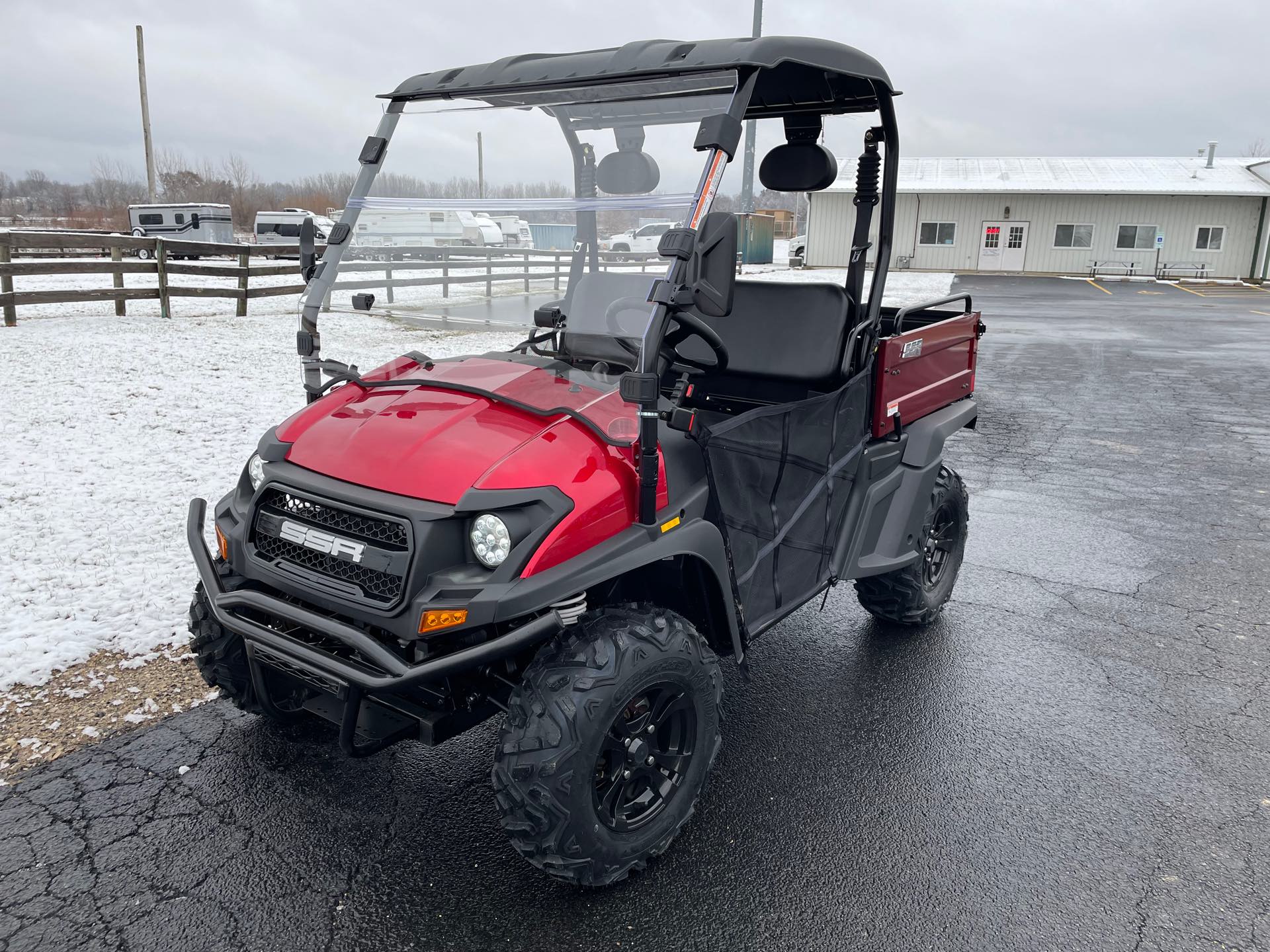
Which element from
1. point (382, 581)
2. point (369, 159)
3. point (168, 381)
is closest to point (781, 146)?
point (369, 159)

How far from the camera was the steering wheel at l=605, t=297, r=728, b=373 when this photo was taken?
8.27 ft

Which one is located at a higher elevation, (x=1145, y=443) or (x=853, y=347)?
(x=853, y=347)

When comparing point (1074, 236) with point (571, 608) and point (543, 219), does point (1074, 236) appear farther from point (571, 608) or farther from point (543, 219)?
point (571, 608)

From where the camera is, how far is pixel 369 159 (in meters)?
3.31

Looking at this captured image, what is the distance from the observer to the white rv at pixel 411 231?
3281 millimetres

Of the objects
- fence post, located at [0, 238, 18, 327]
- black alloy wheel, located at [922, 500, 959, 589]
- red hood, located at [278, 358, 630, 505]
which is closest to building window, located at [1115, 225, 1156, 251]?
fence post, located at [0, 238, 18, 327]

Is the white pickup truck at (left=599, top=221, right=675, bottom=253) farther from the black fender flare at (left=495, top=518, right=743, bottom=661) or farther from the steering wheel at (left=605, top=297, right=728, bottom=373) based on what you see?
the black fender flare at (left=495, top=518, right=743, bottom=661)

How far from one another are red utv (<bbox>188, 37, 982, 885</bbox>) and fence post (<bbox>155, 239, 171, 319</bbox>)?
432 inches

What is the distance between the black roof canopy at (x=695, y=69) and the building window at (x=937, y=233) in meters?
35.2

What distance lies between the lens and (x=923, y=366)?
3.98m

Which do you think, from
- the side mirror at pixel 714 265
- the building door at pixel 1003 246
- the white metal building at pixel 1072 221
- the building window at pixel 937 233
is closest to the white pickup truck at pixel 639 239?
the side mirror at pixel 714 265

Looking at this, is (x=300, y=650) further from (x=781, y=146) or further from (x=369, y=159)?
(x=781, y=146)

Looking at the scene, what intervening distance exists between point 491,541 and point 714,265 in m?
0.94

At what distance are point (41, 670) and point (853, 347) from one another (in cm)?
347
